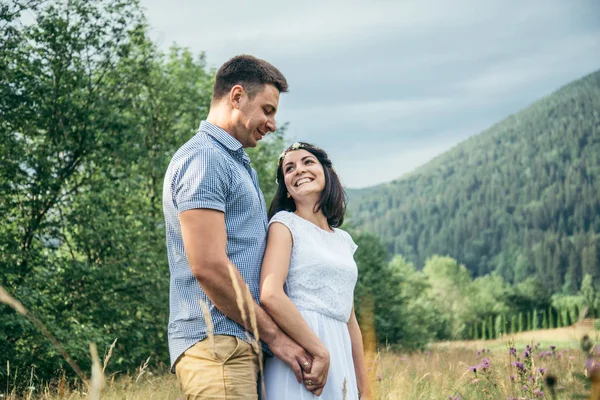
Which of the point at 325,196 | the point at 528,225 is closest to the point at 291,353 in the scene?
the point at 325,196

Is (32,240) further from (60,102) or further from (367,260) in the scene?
(367,260)

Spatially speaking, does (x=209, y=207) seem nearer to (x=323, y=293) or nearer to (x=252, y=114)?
(x=252, y=114)

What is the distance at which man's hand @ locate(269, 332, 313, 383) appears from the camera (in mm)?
2633

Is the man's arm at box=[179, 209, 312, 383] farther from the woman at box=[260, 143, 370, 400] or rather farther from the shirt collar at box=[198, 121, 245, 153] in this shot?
the shirt collar at box=[198, 121, 245, 153]

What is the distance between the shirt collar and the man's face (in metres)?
0.07

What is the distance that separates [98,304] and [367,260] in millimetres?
21750

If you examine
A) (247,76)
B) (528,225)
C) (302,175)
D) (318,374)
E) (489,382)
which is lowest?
(489,382)

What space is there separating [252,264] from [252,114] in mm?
722

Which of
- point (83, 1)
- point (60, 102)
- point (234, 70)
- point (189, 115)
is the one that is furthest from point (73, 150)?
point (234, 70)

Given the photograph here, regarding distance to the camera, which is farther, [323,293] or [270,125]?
[270,125]

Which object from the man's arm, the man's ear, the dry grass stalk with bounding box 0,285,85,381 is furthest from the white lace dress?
the dry grass stalk with bounding box 0,285,85,381

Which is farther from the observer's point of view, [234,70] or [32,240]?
[32,240]

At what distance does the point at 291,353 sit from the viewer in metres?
2.64

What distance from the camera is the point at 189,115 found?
22219mm
